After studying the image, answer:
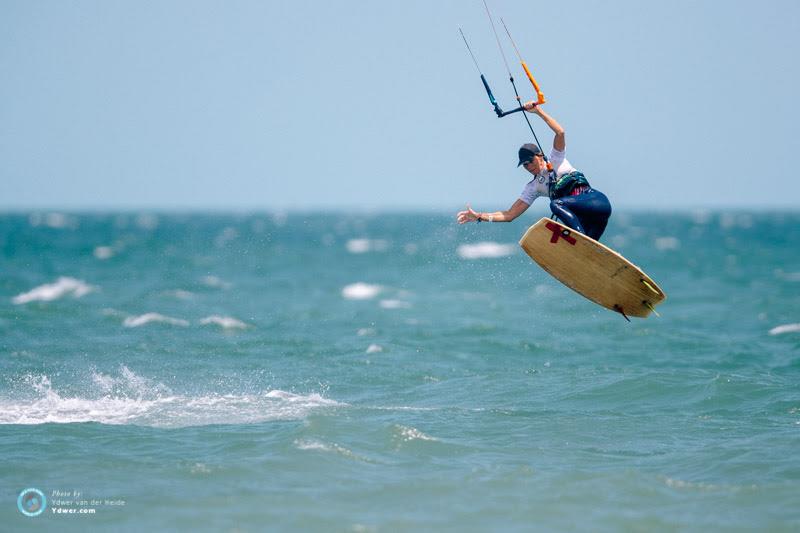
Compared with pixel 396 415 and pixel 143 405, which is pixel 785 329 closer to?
pixel 396 415

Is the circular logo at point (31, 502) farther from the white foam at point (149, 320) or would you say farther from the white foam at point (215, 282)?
the white foam at point (215, 282)

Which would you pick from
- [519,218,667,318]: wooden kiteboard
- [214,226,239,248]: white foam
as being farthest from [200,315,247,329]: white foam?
[214,226,239,248]: white foam

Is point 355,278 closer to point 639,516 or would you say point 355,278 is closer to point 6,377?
point 6,377

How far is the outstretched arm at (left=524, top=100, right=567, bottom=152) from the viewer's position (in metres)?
11.5

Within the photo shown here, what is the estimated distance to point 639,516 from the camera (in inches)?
365

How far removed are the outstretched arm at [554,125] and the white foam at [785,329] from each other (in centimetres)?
1214

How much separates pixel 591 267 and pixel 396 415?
3145mm

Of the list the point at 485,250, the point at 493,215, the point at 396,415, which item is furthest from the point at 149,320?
the point at 485,250

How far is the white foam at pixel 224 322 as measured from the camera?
73.6 feet

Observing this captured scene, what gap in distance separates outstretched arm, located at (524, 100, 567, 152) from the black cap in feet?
0.81

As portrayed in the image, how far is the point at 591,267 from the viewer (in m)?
12.4

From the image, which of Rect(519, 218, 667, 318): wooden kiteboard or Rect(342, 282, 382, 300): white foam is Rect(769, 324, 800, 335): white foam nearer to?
Rect(519, 218, 667, 318): wooden kiteboard

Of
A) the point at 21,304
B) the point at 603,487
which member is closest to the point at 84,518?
the point at 603,487

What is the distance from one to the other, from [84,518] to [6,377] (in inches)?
286
